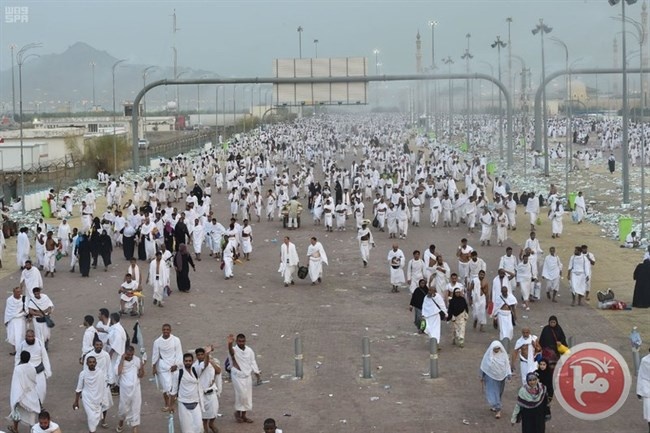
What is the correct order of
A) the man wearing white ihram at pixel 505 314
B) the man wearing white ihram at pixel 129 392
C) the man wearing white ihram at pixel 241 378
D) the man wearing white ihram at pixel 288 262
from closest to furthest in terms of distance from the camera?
the man wearing white ihram at pixel 129 392 → the man wearing white ihram at pixel 241 378 → the man wearing white ihram at pixel 505 314 → the man wearing white ihram at pixel 288 262

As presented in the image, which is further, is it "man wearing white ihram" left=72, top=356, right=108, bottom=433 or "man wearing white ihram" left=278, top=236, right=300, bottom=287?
"man wearing white ihram" left=278, top=236, right=300, bottom=287

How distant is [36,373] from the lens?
448 inches

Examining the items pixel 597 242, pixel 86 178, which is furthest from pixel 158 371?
pixel 86 178

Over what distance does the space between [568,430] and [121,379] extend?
5.05m

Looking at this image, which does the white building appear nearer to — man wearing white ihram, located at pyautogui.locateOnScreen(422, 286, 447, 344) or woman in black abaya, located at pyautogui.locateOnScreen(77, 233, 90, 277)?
woman in black abaya, located at pyautogui.locateOnScreen(77, 233, 90, 277)

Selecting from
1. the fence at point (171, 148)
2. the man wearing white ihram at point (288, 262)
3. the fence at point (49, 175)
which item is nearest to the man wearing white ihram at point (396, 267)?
the man wearing white ihram at point (288, 262)

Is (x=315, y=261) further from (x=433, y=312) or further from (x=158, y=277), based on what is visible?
(x=433, y=312)

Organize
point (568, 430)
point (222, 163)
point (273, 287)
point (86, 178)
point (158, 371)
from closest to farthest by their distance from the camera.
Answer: point (568, 430) → point (158, 371) → point (273, 287) → point (86, 178) → point (222, 163)

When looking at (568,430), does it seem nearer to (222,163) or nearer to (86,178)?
(86,178)

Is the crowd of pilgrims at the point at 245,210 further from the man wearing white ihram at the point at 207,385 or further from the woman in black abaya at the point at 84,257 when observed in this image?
the man wearing white ihram at the point at 207,385

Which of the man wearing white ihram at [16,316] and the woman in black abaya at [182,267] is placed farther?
the woman in black abaya at [182,267]

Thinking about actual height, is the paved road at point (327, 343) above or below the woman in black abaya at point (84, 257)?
below

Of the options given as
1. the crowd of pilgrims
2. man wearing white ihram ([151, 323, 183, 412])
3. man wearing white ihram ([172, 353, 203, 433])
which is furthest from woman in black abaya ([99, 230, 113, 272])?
man wearing white ihram ([172, 353, 203, 433])

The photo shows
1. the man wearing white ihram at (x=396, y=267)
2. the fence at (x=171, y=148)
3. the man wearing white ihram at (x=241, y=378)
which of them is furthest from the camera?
the fence at (x=171, y=148)
